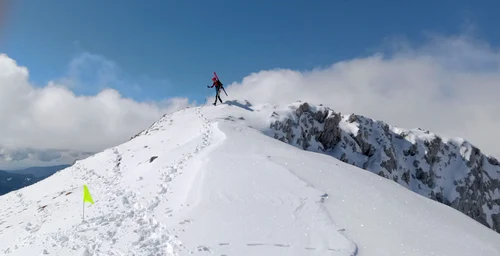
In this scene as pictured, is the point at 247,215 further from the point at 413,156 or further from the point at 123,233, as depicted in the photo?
the point at 413,156

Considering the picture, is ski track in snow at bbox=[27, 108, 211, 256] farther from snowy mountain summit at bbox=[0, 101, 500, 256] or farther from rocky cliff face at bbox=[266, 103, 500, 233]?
rocky cliff face at bbox=[266, 103, 500, 233]

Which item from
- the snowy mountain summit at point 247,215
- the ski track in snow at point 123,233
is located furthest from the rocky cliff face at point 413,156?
the ski track in snow at point 123,233

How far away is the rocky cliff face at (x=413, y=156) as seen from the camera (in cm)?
9550

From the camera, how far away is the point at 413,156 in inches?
5443

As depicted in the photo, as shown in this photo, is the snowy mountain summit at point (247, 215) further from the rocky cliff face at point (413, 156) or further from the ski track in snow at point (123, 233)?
the rocky cliff face at point (413, 156)

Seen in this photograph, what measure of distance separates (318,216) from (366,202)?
3.17m

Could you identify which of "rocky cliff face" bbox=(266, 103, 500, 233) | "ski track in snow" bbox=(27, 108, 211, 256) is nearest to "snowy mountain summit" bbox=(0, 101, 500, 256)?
"ski track in snow" bbox=(27, 108, 211, 256)

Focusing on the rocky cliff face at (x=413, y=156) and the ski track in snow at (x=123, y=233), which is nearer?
the ski track in snow at (x=123, y=233)

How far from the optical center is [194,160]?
73.3 feet

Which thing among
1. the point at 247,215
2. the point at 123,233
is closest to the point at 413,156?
the point at 247,215

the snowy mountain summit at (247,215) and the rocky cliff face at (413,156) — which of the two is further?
the rocky cliff face at (413,156)

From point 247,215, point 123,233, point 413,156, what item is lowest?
point 123,233

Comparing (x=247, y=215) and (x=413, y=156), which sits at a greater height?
(x=413, y=156)

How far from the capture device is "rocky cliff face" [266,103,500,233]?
9550 cm
